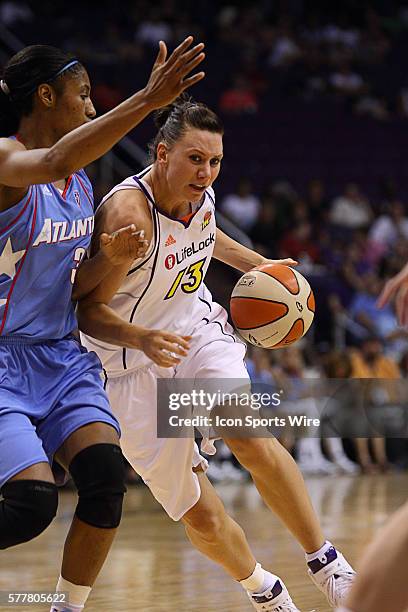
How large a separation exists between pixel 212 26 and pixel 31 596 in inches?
556

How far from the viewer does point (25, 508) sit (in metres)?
3.29

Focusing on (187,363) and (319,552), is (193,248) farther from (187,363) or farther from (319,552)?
(319,552)

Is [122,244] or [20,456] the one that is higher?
[122,244]

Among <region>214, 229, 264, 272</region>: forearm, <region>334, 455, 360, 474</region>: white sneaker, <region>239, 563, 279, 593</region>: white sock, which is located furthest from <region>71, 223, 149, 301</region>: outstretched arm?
<region>334, 455, 360, 474</region>: white sneaker

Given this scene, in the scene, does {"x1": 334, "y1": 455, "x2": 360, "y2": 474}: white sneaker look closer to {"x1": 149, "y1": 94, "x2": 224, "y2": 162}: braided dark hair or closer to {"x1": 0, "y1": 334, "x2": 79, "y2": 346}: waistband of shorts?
{"x1": 149, "y1": 94, "x2": 224, "y2": 162}: braided dark hair

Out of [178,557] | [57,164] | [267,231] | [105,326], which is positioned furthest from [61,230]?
[267,231]

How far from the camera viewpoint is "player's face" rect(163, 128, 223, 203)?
420 centimetres

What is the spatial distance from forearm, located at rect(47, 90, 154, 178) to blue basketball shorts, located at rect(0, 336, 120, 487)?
0.73 m

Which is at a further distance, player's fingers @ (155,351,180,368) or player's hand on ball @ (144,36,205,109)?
player's fingers @ (155,351,180,368)

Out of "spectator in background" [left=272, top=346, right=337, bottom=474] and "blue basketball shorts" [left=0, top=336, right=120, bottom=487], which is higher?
"blue basketball shorts" [left=0, top=336, right=120, bottom=487]

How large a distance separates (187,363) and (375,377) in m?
7.85

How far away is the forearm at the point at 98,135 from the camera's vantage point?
3164mm

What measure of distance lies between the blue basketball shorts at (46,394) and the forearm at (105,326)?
12 cm

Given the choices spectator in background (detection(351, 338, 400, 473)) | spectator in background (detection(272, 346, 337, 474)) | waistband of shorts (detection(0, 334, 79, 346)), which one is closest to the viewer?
waistband of shorts (detection(0, 334, 79, 346))
